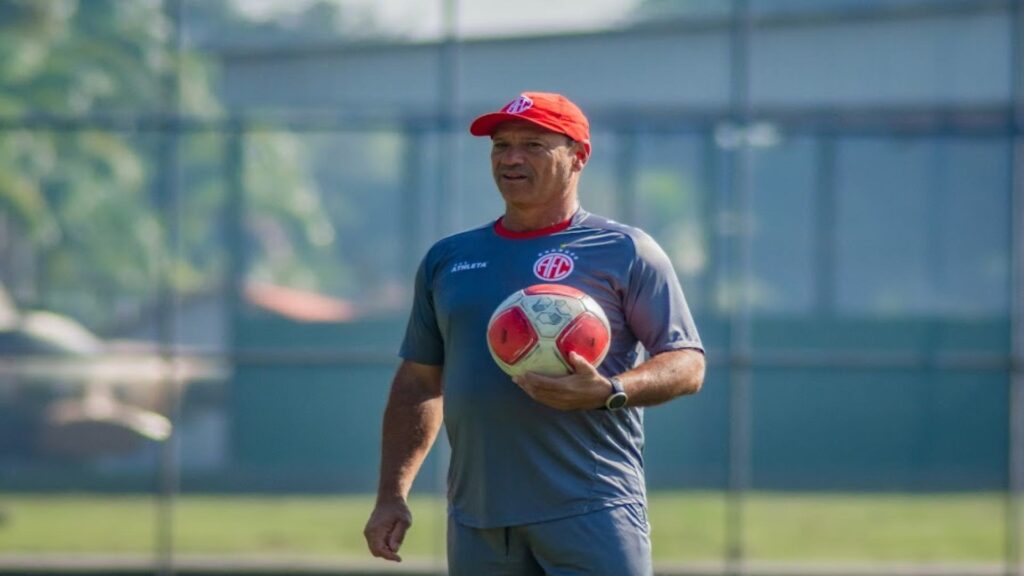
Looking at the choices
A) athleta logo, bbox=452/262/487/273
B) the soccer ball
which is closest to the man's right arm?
athleta logo, bbox=452/262/487/273

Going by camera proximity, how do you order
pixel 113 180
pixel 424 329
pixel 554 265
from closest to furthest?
pixel 554 265 → pixel 424 329 → pixel 113 180

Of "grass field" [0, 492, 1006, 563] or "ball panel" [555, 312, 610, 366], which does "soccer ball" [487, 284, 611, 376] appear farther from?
"grass field" [0, 492, 1006, 563]

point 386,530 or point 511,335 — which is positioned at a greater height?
point 511,335

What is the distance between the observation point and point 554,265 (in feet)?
14.5

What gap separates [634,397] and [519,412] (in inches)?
13.0

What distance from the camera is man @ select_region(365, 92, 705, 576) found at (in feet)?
14.3

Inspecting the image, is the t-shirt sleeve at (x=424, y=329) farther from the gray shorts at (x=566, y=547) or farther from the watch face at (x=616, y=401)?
the watch face at (x=616, y=401)

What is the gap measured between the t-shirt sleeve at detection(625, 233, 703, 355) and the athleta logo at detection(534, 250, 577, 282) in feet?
0.53

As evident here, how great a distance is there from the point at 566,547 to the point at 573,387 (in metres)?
0.45

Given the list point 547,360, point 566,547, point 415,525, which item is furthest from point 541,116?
point 415,525

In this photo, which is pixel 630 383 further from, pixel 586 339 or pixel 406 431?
pixel 406 431

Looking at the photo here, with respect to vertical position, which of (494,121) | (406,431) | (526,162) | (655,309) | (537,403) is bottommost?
(406,431)

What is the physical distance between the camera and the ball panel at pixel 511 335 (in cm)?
418

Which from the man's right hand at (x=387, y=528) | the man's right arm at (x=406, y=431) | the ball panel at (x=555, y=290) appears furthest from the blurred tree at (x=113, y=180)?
the ball panel at (x=555, y=290)
